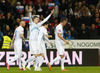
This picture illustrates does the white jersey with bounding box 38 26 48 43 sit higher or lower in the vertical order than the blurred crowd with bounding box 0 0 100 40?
lower

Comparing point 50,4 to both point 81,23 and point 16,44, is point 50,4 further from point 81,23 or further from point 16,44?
point 16,44

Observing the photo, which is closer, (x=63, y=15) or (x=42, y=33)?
(x=42, y=33)

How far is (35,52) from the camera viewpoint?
16.2 meters

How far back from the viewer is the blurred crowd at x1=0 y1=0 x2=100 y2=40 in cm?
2343

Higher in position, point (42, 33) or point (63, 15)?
point (63, 15)

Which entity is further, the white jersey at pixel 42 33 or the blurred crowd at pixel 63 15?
the blurred crowd at pixel 63 15

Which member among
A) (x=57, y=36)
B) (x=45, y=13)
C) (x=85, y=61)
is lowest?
(x=85, y=61)

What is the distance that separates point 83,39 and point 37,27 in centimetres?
806

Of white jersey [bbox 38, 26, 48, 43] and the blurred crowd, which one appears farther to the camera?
the blurred crowd

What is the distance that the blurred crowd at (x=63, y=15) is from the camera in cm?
2343

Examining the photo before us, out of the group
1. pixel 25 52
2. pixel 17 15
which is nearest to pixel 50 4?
pixel 17 15

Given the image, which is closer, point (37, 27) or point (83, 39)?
point (37, 27)

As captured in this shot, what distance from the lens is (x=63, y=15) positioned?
2572 cm

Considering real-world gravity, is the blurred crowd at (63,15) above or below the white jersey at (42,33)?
above
